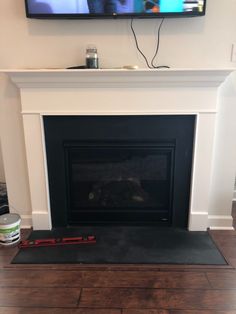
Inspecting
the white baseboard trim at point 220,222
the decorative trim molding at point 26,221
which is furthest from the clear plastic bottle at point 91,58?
the white baseboard trim at point 220,222

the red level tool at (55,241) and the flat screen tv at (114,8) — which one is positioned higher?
the flat screen tv at (114,8)

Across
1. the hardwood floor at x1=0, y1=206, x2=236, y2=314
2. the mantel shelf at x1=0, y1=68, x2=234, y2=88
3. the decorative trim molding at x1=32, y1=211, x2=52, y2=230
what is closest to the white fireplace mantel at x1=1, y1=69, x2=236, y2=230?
the mantel shelf at x1=0, y1=68, x2=234, y2=88

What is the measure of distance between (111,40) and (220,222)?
158 centimetres

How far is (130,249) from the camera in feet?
6.61

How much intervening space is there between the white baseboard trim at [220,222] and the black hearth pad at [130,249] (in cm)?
14

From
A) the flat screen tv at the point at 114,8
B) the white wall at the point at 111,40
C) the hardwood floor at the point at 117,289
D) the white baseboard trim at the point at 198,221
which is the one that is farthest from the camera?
the white baseboard trim at the point at 198,221

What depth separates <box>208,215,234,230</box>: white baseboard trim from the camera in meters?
2.29

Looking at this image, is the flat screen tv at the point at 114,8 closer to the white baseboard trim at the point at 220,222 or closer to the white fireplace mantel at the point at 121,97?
the white fireplace mantel at the point at 121,97

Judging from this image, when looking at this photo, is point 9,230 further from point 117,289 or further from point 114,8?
point 114,8

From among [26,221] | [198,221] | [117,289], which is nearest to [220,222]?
[198,221]

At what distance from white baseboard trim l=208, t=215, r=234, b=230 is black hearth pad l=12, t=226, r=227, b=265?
0.14 m

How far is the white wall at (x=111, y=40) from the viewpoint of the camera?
196cm

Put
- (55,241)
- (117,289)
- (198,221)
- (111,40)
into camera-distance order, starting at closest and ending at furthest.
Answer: (117,289), (111,40), (55,241), (198,221)

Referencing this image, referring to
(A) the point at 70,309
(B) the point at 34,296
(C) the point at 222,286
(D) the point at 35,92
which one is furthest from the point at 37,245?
(C) the point at 222,286
